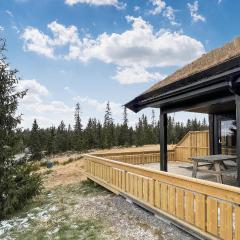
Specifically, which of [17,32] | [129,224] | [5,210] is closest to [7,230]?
[5,210]

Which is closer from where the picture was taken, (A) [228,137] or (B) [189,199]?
(B) [189,199]

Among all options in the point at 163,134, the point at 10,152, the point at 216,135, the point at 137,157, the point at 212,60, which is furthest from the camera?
the point at 137,157

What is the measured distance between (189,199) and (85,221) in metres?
2.96

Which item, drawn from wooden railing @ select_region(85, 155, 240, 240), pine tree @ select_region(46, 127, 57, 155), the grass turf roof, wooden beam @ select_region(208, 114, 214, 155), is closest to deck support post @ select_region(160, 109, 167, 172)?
the grass turf roof

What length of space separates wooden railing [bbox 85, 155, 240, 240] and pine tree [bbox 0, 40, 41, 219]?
3331mm

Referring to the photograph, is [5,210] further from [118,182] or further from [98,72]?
[98,72]

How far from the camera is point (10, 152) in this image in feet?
27.7

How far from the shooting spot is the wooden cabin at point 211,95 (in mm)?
5898

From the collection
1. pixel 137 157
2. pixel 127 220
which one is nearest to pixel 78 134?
pixel 137 157

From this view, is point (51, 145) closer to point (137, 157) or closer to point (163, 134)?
point (137, 157)

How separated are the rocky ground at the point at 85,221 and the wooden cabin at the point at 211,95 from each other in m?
2.18

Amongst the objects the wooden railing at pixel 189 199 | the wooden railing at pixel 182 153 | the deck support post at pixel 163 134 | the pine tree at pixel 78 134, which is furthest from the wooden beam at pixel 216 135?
the pine tree at pixel 78 134

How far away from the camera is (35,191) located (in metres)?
9.01

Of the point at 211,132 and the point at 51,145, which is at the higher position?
the point at 211,132
